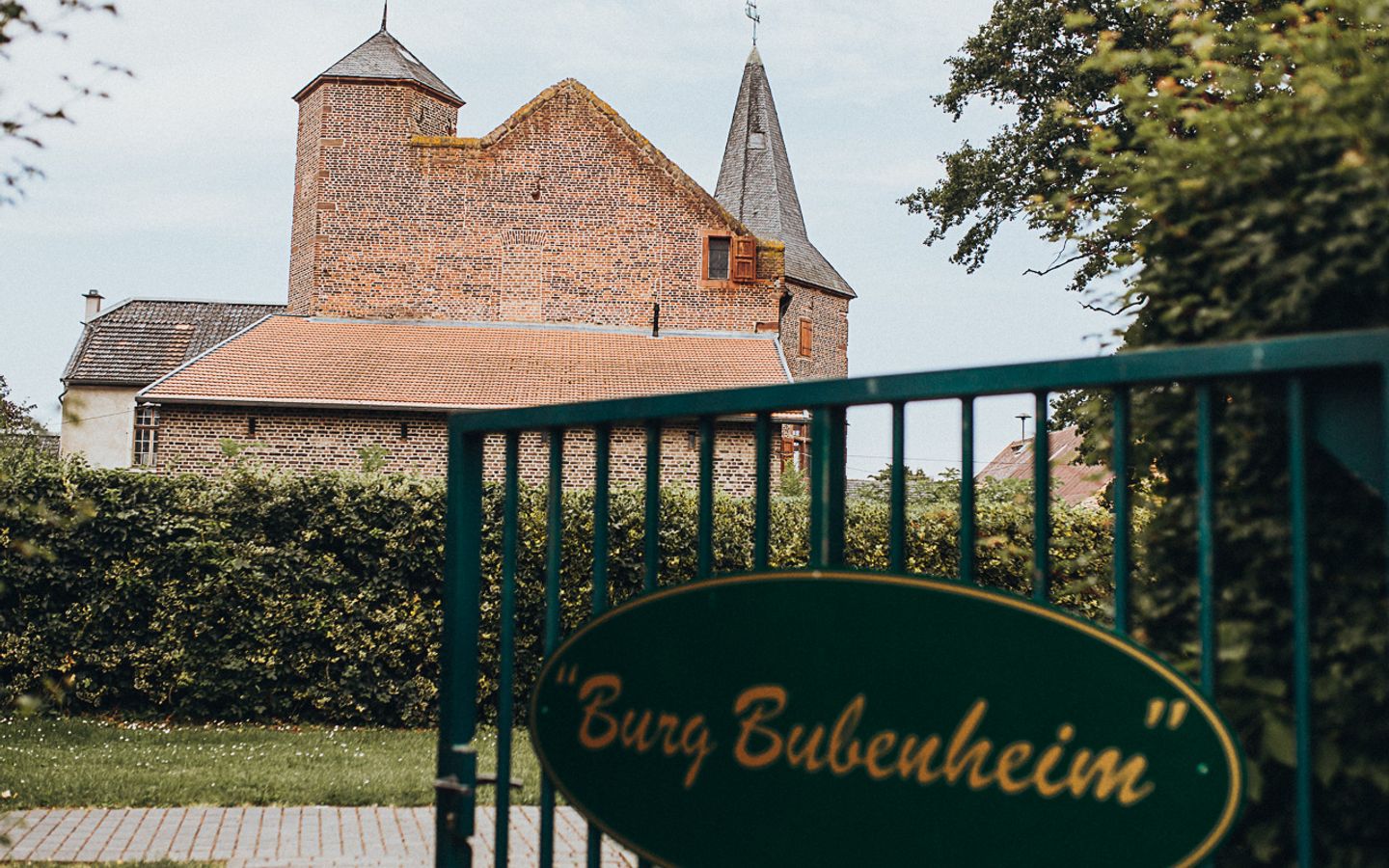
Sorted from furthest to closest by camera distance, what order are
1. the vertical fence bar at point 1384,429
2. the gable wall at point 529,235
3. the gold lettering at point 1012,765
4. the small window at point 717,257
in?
the small window at point 717,257
the gable wall at point 529,235
the gold lettering at point 1012,765
the vertical fence bar at point 1384,429

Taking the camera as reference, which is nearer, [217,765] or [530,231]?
[217,765]

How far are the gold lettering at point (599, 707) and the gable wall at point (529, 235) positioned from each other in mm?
24754

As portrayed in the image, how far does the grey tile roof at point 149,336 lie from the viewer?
128 ft

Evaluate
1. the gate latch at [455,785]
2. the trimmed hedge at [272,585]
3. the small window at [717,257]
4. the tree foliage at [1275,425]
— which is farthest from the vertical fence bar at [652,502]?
the small window at [717,257]

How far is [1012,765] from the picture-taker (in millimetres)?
2201

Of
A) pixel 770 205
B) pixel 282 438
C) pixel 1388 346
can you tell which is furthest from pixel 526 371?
pixel 1388 346

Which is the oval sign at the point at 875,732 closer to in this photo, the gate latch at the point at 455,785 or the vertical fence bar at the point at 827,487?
the vertical fence bar at the point at 827,487

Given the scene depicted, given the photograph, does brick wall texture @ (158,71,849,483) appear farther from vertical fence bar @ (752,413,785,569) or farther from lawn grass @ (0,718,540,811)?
vertical fence bar @ (752,413,785,569)

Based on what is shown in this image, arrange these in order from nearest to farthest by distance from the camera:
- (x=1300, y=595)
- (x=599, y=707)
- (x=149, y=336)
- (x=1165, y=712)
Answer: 1. (x=1300, y=595)
2. (x=1165, y=712)
3. (x=599, y=707)
4. (x=149, y=336)

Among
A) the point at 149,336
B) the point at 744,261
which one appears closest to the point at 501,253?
the point at 744,261

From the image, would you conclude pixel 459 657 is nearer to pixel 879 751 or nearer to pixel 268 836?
pixel 879 751

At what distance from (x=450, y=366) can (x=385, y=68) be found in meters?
9.22

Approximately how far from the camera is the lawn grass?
7.75 meters

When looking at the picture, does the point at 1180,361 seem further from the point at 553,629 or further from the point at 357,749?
the point at 357,749
